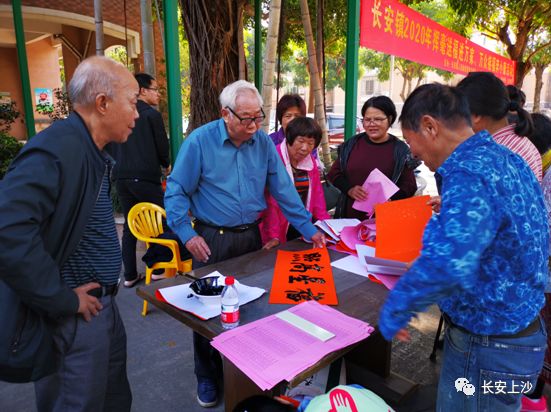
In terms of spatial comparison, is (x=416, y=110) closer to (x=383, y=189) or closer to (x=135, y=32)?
(x=383, y=189)

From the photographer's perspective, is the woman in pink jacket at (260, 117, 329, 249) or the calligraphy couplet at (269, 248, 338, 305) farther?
the woman in pink jacket at (260, 117, 329, 249)

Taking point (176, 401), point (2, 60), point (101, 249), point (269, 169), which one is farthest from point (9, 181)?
point (2, 60)

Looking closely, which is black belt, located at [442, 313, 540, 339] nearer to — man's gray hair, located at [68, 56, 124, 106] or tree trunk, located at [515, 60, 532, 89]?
man's gray hair, located at [68, 56, 124, 106]

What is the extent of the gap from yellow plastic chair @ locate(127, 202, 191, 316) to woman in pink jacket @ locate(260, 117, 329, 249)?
37.1 inches

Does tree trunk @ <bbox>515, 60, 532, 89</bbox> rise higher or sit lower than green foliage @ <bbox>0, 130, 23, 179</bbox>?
higher

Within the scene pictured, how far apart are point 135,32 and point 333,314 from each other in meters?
11.8

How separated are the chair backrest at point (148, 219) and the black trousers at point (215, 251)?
121 centimetres

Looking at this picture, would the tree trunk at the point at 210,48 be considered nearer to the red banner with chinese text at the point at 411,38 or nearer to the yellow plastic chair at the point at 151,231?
the red banner with chinese text at the point at 411,38

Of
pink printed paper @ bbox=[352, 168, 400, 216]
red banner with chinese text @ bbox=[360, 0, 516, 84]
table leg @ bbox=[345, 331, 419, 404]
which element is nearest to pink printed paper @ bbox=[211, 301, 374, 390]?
table leg @ bbox=[345, 331, 419, 404]

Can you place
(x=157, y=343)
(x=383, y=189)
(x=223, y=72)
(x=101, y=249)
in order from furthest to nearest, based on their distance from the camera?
(x=223, y=72) < (x=157, y=343) < (x=383, y=189) < (x=101, y=249)

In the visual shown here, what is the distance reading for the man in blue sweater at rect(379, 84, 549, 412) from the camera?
0.85m

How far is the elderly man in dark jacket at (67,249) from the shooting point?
103 centimetres

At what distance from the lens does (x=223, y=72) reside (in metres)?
5.32

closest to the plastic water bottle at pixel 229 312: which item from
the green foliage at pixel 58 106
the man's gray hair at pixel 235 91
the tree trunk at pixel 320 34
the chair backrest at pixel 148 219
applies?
the man's gray hair at pixel 235 91
